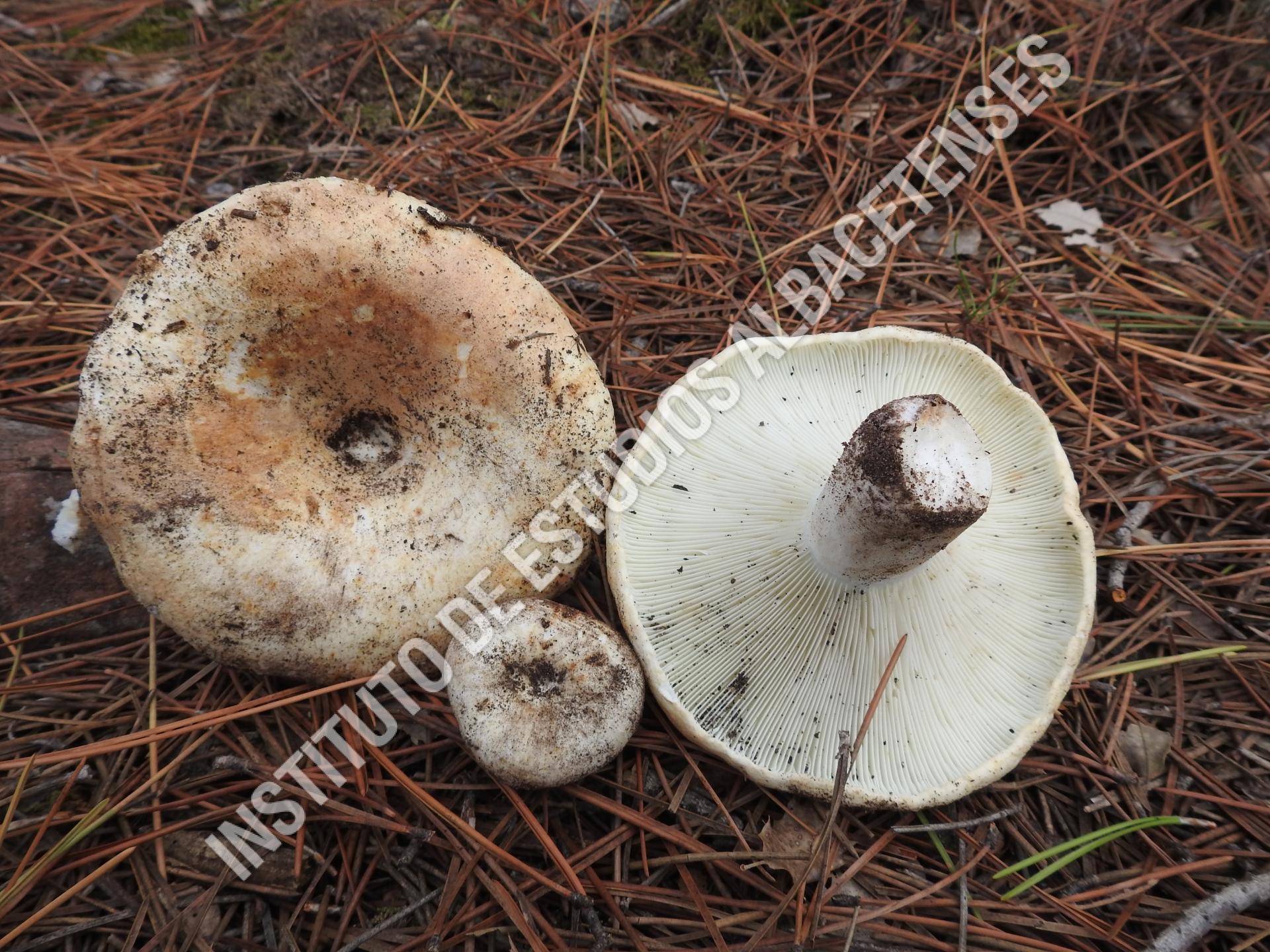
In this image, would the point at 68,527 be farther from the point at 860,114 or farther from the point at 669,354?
the point at 860,114

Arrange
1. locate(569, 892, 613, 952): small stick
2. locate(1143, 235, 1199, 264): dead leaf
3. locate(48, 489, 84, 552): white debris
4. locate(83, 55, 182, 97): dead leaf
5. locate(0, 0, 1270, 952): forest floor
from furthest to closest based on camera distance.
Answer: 1. locate(83, 55, 182, 97): dead leaf
2. locate(1143, 235, 1199, 264): dead leaf
3. locate(48, 489, 84, 552): white debris
4. locate(0, 0, 1270, 952): forest floor
5. locate(569, 892, 613, 952): small stick

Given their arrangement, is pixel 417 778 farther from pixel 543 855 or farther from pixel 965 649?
pixel 965 649

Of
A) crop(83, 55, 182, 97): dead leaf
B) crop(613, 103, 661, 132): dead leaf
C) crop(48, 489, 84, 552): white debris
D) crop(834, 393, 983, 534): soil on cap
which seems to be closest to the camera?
crop(834, 393, 983, 534): soil on cap

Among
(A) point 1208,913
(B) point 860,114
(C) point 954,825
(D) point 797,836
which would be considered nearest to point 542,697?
(D) point 797,836

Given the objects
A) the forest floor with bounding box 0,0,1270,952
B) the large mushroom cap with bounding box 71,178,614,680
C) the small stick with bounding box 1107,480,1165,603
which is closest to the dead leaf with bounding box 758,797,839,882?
the forest floor with bounding box 0,0,1270,952

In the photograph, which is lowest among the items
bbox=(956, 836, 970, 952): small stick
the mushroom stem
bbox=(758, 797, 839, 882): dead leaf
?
bbox=(956, 836, 970, 952): small stick

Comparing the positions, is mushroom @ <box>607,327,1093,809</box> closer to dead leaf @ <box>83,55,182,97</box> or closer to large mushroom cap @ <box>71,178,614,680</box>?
large mushroom cap @ <box>71,178,614,680</box>
